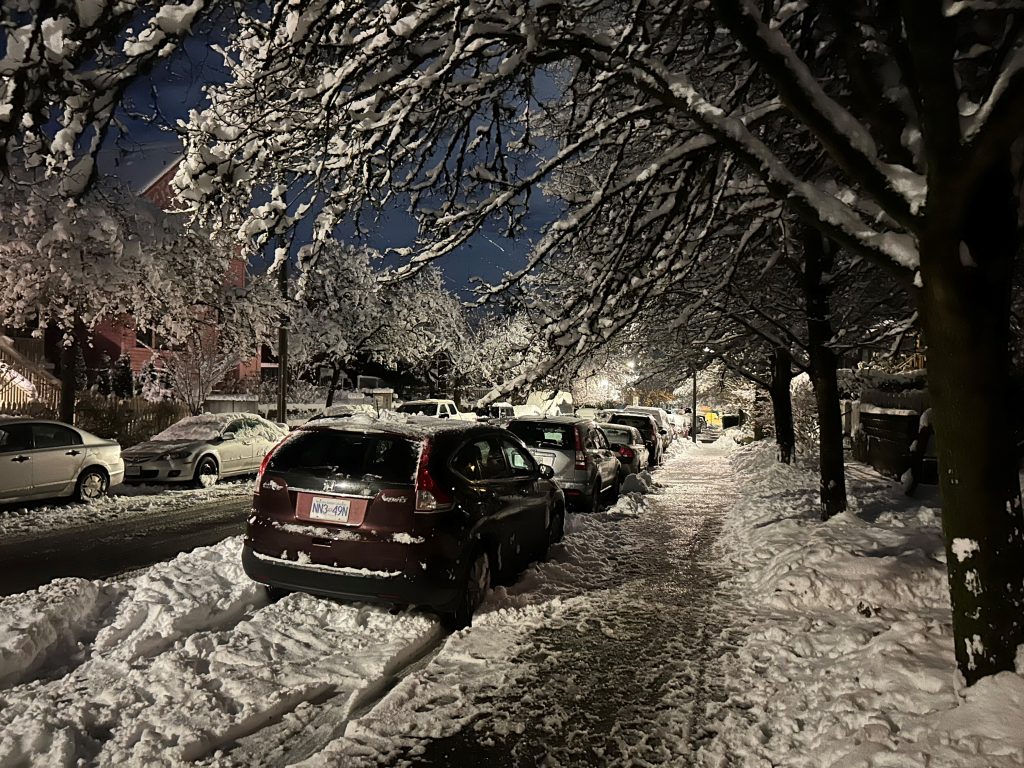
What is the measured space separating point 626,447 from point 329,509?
Result: 504 inches

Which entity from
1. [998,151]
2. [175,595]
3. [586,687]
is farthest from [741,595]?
[175,595]

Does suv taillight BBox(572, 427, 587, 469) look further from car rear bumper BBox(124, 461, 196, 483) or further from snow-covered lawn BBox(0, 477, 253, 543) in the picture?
car rear bumper BBox(124, 461, 196, 483)

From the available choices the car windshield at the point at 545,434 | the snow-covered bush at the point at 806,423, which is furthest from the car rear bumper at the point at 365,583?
the snow-covered bush at the point at 806,423

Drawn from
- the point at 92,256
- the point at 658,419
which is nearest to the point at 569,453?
the point at 92,256

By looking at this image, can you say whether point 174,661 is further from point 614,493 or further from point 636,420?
point 636,420

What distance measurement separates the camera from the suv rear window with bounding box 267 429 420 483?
18.8ft

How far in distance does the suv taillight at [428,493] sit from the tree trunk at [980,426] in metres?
3.48

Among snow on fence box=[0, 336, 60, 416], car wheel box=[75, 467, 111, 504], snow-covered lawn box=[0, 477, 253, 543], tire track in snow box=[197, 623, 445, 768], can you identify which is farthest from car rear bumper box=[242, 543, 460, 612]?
snow on fence box=[0, 336, 60, 416]

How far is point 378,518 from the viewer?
18.1ft

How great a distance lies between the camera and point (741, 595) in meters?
7.02

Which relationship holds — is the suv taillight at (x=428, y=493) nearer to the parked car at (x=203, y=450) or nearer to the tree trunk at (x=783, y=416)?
the parked car at (x=203, y=450)

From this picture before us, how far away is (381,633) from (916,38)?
5.18 meters

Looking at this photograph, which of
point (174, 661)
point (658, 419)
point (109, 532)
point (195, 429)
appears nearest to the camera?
point (174, 661)

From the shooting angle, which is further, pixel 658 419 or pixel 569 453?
pixel 658 419
